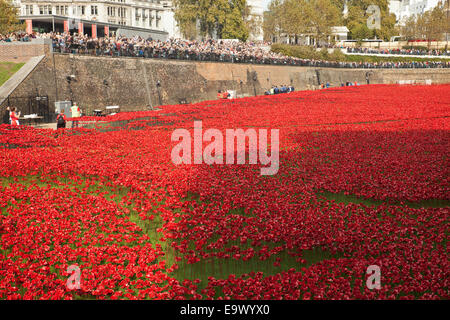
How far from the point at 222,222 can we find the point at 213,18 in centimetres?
7849

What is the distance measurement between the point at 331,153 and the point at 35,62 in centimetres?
2207

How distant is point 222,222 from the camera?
35.9 feet

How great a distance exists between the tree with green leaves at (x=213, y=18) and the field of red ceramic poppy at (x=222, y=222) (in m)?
68.4

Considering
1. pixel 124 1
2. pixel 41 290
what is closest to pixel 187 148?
pixel 41 290

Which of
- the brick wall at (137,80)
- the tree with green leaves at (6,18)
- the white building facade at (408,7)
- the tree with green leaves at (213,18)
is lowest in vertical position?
the brick wall at (137,80)

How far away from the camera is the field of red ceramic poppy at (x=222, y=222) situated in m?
8.16

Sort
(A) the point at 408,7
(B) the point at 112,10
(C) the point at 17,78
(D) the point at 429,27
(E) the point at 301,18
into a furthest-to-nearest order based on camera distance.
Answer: (A) the point at 408,7
(D) the point at 429,27
(B) the point at 112,10
(E) the point at 301,18
(C) the point at 17,78

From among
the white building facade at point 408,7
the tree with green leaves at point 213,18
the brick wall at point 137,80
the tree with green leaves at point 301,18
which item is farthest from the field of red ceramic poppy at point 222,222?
the white building facade at point 408,7

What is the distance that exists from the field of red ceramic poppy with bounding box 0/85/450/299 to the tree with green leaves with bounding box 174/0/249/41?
224ft

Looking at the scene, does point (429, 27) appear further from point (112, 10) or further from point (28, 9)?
point (28, 9)

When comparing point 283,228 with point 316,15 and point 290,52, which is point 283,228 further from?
point 316,15

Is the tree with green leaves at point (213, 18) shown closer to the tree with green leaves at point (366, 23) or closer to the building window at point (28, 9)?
the building window at point (28, 9)

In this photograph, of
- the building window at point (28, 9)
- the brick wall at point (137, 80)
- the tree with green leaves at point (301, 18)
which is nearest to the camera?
the brick wall at point (137, 80)

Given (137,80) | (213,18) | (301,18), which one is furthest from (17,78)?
(301,18)
